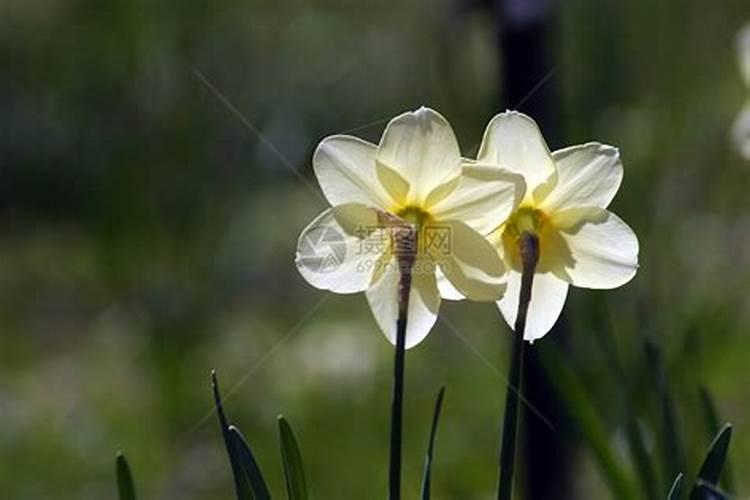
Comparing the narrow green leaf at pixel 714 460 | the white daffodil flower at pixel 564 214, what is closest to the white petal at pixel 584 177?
the white daffodil flower at pixel 564 214

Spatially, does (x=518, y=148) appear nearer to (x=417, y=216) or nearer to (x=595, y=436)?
(x=417, y=216)

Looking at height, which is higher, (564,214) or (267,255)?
(267,255)

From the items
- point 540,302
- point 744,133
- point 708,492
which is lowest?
point 708,492

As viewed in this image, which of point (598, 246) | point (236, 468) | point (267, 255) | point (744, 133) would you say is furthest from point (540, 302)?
point (267, 255)

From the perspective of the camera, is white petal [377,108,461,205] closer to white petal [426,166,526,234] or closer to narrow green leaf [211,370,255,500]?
white petal [426,166,526,234]

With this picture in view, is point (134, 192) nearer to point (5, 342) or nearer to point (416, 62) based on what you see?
point (5, 342)

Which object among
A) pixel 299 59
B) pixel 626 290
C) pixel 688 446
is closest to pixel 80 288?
pixel 299 59
